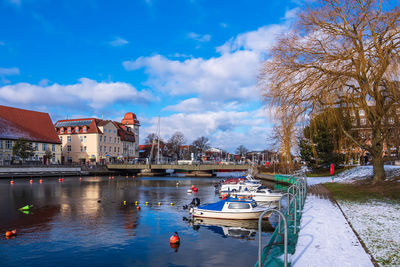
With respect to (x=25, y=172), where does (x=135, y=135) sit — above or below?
above

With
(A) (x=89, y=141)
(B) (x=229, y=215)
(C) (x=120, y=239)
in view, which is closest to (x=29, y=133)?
(A) (x=89, y=141)

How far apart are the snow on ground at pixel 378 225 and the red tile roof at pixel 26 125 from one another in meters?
84.2

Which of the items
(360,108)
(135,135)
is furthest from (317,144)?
(135,135)

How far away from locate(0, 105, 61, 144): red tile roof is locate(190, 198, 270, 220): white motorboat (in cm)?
7360

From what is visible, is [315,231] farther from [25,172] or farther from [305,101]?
[25,172]

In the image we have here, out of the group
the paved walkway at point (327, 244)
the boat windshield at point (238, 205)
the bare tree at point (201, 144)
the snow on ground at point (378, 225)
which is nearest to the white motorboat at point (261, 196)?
the boat windshield at point (238, 205)

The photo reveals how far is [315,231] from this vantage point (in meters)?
13.6

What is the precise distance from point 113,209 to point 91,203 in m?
5.14

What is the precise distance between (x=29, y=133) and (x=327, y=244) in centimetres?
9305

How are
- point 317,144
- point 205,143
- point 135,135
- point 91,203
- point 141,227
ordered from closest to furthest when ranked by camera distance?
point 141,227, point 91,203, point 317,144, point 135,135, point 205,143

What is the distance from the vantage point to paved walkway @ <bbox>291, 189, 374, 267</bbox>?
988cm

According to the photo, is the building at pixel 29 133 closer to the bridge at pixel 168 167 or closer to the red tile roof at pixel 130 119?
the bridge at pixel 168 167

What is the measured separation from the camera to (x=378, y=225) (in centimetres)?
1413

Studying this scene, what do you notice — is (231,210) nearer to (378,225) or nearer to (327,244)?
(378,225)
